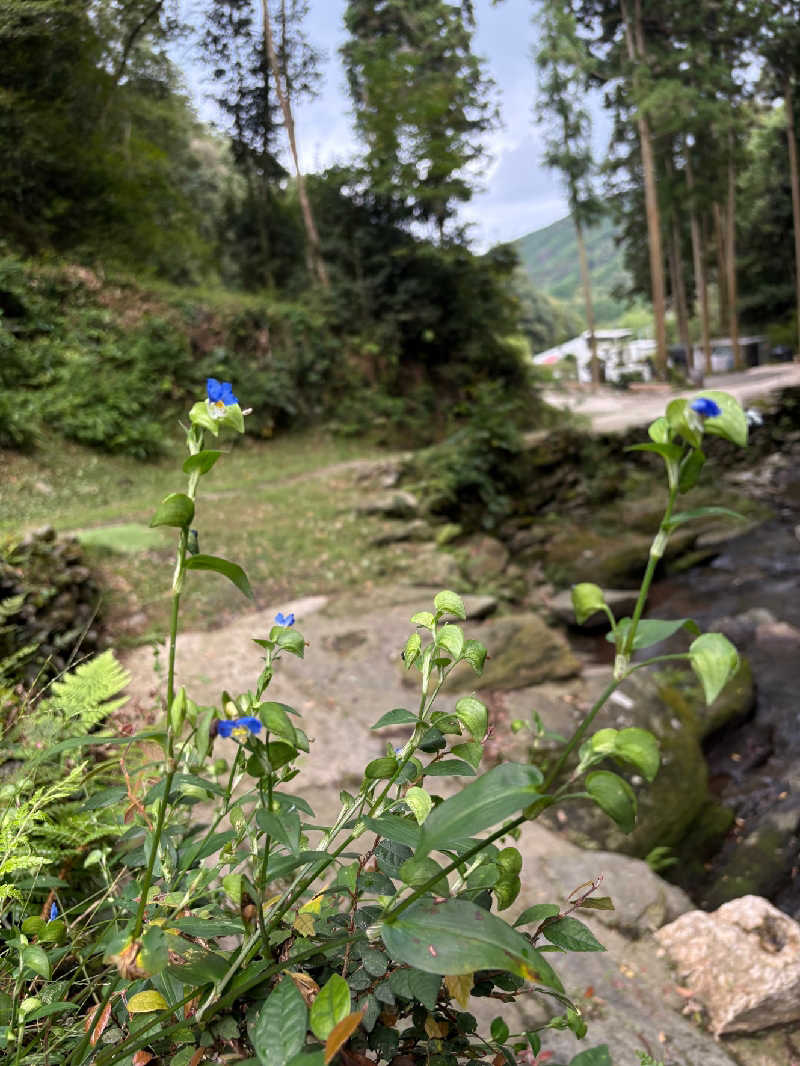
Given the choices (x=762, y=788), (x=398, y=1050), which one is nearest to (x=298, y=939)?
(x=398, y=1050)

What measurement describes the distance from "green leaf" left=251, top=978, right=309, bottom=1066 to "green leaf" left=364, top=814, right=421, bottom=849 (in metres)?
0.17

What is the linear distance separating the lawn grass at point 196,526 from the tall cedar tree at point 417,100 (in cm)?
684

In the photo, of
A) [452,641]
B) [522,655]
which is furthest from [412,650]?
[522,655]

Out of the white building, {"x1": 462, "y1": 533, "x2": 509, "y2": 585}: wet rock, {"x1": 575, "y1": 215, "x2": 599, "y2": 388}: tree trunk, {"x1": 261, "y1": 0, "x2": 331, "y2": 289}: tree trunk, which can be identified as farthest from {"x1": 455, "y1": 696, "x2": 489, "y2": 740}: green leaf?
the white building

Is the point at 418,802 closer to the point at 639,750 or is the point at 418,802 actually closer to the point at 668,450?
the point at 639,750

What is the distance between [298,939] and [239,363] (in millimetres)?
11831

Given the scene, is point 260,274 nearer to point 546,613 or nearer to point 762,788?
point 546,613

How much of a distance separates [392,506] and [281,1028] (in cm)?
762

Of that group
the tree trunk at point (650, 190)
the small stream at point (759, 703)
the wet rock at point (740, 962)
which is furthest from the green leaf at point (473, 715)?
the tree trunk at point (650, 190)

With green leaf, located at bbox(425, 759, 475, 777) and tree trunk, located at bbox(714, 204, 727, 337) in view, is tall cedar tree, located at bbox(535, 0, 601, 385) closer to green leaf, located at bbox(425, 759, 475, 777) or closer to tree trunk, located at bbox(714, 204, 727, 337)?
tree trunk, located at bbox(714, 204, 727, 337)

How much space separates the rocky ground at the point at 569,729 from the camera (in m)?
2.20

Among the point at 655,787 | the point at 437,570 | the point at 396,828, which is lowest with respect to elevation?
the point at 655,787

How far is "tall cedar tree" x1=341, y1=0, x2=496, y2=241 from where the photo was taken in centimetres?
1244

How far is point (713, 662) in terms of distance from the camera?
0.59 metres
